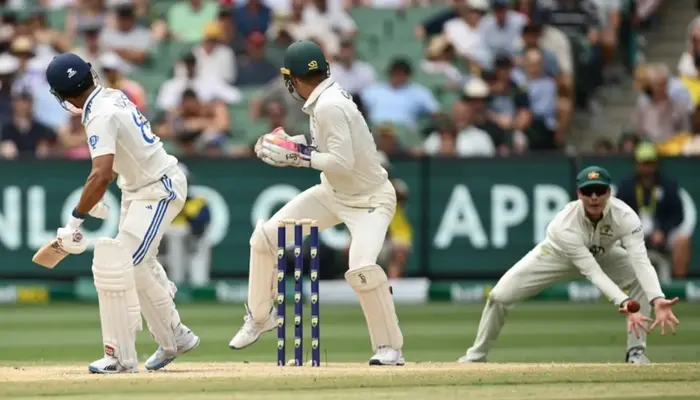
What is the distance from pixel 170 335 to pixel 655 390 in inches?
117

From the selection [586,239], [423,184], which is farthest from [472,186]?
[586,239]

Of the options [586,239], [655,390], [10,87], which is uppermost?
[10,87]

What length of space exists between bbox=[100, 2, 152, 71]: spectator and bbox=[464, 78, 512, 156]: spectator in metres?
4.05

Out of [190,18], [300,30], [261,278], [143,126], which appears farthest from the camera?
[190,18]

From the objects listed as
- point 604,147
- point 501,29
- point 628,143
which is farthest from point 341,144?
point 501,29

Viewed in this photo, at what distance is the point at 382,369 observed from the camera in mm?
9766

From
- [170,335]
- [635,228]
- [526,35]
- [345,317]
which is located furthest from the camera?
[526,35]

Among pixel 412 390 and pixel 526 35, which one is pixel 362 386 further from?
pixel 526 35

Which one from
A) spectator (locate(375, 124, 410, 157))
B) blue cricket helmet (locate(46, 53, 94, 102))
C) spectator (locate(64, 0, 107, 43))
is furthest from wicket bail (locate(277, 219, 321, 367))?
spectator (locate(64, 0, 107, 43))

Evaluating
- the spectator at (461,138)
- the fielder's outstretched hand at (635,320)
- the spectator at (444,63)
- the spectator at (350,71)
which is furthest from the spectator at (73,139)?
the fielder's outstretched hand at (635,320)

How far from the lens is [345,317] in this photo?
48.0 feet

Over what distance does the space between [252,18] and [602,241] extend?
29.7 feet

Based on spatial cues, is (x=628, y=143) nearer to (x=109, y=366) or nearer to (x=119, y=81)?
(x=119, y=81)

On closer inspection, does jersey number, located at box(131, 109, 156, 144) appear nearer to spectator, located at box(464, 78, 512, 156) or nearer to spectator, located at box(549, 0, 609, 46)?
spectator, located at box(464, 78, 512, 156)
